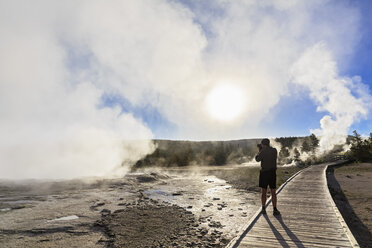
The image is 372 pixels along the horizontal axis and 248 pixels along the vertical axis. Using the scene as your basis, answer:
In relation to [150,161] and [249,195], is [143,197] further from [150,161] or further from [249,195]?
[150,161]

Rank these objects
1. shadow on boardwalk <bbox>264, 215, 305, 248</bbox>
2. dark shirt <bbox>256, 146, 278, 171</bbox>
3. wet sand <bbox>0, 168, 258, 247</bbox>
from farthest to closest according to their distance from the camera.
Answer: wet sand <bbox>0, 168, 258, 247</bbox>
dark shirt <bbox>256, 146, 278, 171</bbox>
shadow on boardwalk <bbox>264, 215, 305, 248</bbox>

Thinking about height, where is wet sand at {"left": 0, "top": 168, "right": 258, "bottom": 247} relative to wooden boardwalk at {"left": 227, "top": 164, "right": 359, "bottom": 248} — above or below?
below

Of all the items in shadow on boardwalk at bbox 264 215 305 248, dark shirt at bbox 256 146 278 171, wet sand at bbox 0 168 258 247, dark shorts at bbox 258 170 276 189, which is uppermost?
dark shirt at bbox 256 146 278 171

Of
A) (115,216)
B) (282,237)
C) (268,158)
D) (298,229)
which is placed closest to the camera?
(282,237)

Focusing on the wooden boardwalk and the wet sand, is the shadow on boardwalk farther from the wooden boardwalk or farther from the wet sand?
the wet sand

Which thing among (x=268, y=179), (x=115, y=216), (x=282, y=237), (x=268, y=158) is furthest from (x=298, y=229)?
(x=115, y=216)

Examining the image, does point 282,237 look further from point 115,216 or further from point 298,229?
point 115,216

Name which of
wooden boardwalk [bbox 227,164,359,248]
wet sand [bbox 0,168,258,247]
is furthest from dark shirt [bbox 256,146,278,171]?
wet sand [bbox 0,168,258,247]

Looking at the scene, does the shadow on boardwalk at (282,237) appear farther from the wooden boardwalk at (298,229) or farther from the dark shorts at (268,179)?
the dark shorts at (268,179)

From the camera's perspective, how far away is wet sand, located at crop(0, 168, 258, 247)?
7074mm

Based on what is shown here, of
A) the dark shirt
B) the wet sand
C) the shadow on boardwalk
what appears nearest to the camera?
the shadow on boardwalk

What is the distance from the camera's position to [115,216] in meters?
9.54

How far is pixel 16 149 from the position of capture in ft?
98.3

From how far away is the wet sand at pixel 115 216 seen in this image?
23.2 feet
